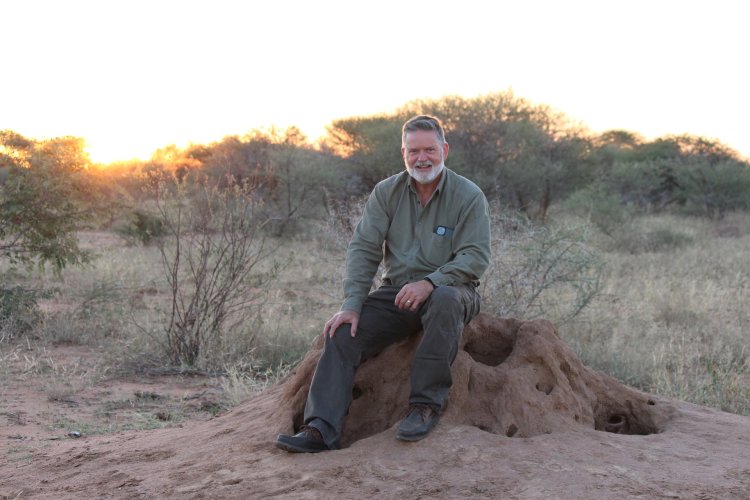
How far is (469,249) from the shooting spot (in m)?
3.82

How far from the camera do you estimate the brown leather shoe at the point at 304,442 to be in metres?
3.51

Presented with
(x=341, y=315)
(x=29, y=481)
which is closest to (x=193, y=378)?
(x=29, y=481)

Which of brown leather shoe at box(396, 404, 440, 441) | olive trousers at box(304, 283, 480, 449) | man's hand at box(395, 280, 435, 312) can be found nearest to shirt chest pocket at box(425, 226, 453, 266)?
olive trousers at box(304, 283, 480, 449)

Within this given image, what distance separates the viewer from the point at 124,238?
53.2 feet

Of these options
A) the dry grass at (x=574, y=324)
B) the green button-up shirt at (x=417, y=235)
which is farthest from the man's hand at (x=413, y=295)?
the dry grass at (x=574, y=324)

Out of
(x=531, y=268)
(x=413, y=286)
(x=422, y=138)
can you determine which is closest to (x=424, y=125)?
(x=422, y=138)

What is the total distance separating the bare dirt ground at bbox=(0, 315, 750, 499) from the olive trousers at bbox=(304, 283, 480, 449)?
0.13 m

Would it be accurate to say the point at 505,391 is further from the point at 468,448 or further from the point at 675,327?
the point at 675,327

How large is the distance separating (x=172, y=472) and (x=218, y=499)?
467mm

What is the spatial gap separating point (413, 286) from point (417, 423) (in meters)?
0.63

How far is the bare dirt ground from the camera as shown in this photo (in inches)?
123

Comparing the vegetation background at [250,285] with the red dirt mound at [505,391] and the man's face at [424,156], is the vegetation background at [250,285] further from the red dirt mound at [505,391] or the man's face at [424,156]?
the man's face at [424,156]

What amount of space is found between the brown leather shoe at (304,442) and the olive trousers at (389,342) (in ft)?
0.10

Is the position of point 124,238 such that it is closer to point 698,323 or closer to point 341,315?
point 698,323
